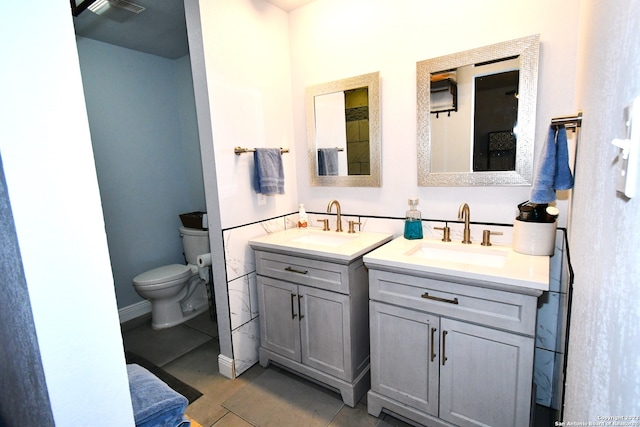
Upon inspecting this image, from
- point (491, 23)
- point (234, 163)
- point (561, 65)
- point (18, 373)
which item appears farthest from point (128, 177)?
point (561, 65)

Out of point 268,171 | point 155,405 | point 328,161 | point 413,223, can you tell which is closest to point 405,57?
point 328,161

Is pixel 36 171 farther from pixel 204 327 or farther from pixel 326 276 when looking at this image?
pixel 204 327

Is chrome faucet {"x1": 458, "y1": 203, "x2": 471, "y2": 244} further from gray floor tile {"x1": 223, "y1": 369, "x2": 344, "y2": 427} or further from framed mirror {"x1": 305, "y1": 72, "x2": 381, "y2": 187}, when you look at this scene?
gray floor tile {"x1": 223, "y1": 369, "x2": 344, "y2": 427}

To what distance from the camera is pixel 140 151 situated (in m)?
2.90

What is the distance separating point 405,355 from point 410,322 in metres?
0.18

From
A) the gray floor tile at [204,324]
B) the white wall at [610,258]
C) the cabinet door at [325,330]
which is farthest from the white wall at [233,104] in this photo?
the white wall at [610,258]

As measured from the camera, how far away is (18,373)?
27.5 inches

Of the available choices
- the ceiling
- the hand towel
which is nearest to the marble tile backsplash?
the hand towel

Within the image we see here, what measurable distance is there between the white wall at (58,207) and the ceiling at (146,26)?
1981mm

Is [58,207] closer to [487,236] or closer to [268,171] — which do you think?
[268,171]

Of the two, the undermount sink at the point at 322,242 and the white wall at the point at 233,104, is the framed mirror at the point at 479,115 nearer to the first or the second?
the undermount sink at the point at 322,242

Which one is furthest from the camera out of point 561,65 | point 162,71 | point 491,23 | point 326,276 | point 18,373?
point 162,71

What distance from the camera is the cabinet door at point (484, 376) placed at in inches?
50.0

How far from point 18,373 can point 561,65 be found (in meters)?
2.21
